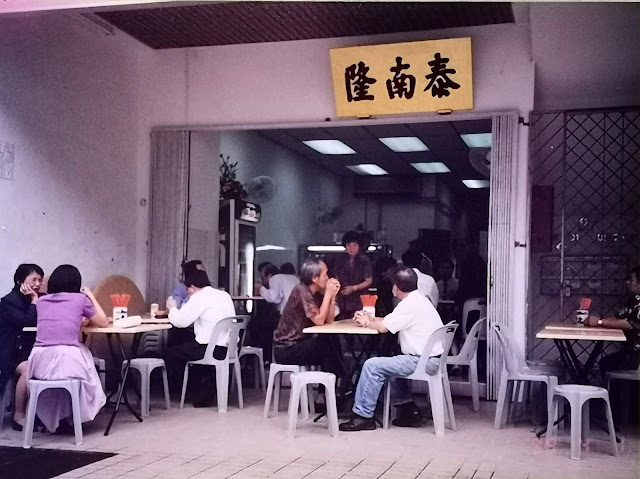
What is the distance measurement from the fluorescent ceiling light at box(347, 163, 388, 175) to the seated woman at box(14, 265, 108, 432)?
792 cm

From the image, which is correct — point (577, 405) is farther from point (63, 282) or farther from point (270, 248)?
point (270, 248)

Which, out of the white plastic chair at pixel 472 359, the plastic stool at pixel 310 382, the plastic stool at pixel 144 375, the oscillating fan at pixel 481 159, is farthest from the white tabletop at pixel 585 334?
the oscillating fan at pixel 481 159

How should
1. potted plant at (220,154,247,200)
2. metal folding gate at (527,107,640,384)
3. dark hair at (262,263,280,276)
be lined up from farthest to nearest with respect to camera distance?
potted plant at (220,154,247,200) → metal folding gate at (527,107,640,384) → dark hair at (262,263,280,276)

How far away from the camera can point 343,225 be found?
527 inches

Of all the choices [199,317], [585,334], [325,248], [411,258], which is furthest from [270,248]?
[585,334]

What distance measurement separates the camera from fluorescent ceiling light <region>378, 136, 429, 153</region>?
33.7 feet

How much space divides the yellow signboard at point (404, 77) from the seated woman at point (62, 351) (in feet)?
10.3

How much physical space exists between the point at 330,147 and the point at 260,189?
1.47 m

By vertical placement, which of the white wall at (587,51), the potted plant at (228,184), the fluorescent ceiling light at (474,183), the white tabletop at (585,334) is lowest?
the white tabletop at (585,334)

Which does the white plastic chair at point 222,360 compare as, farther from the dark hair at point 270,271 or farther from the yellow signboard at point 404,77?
the yellow signboard at point 404,77

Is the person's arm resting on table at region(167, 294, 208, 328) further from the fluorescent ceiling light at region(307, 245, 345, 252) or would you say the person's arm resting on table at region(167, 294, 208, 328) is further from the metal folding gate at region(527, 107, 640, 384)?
the fluorescent ceiling light at region(307, 245, 345, 252)

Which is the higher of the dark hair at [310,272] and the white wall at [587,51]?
the white wall at [587,51]

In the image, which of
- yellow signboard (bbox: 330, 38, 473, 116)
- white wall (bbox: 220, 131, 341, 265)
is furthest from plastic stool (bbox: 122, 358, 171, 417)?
white wall (bbox: 220, 131, 341, 265)

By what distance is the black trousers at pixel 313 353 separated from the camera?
232 inches
